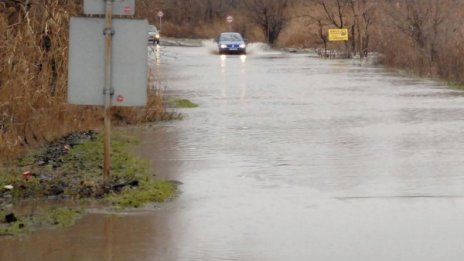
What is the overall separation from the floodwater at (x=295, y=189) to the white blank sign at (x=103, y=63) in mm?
1228

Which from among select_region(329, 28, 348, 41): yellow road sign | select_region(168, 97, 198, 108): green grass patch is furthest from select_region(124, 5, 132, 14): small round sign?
select_region(329, 28, 348, 41): yellow road sign

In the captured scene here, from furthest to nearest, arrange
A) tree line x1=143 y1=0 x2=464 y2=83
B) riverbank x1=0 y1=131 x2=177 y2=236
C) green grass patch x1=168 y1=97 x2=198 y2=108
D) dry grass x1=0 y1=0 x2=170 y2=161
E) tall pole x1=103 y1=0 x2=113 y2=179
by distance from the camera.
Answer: tree line x1=143 y1=0 x2=464 y2=83
green grass patch x1=168 y1=97 x2=198 y2=108
dry grass x1=0 y1=0 x2=170 y2=161
tall pole x1=103 y1=0 x2=113 y2=179
riverbank x1=0 y1=131 x2=177 y2=236

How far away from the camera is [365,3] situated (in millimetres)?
46312

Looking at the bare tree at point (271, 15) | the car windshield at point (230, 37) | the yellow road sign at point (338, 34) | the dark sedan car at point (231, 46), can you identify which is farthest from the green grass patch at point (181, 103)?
the bare tree at point (271, 15)

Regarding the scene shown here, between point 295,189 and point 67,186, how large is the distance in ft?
7.83

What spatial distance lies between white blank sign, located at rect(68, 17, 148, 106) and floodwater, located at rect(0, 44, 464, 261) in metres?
1.23

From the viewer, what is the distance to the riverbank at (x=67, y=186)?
805 cm

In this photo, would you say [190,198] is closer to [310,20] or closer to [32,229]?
[32,229]

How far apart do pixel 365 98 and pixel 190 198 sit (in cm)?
1214

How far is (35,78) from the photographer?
12.6 m

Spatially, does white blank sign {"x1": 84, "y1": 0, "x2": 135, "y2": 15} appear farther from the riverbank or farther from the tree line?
the tree line

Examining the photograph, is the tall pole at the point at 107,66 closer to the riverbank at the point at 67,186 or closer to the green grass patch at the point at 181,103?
the riverbank at the point at 67,186

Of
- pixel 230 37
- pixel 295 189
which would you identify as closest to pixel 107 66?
pixel 295 189

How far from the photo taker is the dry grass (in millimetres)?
11320
